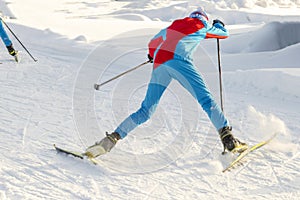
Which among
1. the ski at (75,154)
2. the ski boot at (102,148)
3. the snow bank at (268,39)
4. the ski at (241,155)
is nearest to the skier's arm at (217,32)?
the ski at (241,155)

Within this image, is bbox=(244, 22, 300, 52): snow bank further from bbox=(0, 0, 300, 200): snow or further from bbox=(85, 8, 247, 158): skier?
bbox=(85, 8, 247, 158): skier

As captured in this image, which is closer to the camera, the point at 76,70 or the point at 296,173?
the point at 296,173

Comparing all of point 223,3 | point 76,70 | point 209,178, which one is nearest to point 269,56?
point 76,70

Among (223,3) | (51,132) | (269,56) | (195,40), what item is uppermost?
(195,40)

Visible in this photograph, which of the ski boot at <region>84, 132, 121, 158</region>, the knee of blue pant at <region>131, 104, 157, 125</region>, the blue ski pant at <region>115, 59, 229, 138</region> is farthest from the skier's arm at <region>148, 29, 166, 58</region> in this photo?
the ski boot at <region>84, 132, 121, 158</region>

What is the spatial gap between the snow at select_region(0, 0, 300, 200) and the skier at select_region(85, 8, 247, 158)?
266mm

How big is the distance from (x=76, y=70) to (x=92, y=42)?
2.77 metres

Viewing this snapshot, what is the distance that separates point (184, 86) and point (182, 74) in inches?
Result: 4.8

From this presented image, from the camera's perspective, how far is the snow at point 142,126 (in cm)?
313

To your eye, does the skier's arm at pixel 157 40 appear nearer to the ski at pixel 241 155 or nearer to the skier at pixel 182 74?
the skier at pixel 182 74

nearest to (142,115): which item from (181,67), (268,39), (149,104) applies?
(149,104)

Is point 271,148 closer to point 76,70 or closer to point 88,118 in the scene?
point 88,118

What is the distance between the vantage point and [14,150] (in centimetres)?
370

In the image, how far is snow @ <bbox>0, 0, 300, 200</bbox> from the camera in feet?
10.3
